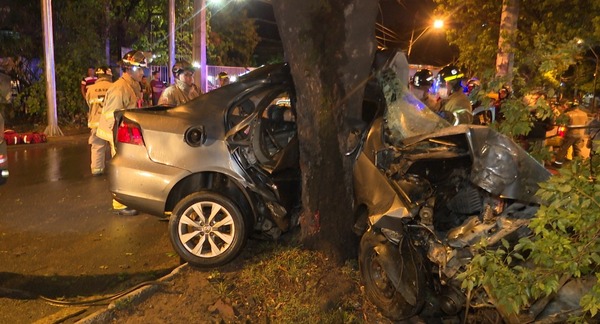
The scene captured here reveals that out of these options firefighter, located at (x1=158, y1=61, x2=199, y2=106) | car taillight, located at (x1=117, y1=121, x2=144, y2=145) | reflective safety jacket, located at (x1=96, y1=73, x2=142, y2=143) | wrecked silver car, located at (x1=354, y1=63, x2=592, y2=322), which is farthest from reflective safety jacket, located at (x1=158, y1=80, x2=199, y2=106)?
wrecked silver car, located at (x1=354, y1=63, x2=592, y2=322)

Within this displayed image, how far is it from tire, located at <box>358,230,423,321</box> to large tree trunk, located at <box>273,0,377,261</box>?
48cm

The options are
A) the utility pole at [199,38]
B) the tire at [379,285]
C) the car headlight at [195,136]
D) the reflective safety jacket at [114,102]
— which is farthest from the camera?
the utility pole at [199,38]

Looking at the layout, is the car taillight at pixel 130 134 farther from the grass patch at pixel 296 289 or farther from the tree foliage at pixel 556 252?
the tree foliage at pixel 556 252

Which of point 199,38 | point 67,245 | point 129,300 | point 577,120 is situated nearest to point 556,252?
point 129,300

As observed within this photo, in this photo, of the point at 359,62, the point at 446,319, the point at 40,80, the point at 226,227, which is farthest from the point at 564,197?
the point at 40,80

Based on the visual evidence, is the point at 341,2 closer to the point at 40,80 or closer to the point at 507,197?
the point at 507,197

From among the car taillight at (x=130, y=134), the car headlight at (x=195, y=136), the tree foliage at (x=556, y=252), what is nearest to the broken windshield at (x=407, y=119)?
the tree foliage at (x=556, y=252)

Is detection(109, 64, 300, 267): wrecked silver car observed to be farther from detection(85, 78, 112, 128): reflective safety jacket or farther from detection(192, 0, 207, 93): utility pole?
detection(192, 0, 207, 93): utility pole

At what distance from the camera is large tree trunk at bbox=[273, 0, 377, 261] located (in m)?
4.44

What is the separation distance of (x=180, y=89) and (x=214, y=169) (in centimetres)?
398

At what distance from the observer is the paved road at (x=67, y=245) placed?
4.65m

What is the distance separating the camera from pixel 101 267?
16.9ft

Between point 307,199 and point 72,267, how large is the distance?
226cm

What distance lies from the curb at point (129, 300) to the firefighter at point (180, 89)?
164 inches
